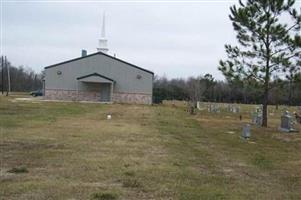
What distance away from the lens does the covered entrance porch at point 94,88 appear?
58.3 meters

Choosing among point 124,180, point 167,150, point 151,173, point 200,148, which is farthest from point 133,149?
point 124,180

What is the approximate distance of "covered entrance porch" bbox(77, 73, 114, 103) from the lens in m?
58.3

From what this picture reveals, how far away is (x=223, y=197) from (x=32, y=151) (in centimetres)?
626

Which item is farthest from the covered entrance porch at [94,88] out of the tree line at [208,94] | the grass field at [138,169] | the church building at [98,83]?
the grass field at [138,169]

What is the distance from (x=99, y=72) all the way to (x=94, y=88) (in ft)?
6.62

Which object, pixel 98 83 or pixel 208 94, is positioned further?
pixel 208 94

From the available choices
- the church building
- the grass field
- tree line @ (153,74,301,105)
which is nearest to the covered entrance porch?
the church building

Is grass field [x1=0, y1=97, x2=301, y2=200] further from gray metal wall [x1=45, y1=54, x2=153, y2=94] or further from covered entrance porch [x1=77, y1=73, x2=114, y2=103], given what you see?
gray metal wall [x1=45, y1=54, x2=153, y2=94]

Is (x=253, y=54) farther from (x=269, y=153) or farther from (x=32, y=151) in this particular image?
(x=32, y=151)

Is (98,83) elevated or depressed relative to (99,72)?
depressed

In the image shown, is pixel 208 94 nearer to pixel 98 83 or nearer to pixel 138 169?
pixel 98 83

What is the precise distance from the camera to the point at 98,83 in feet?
194

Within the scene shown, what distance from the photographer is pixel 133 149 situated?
13367 millimetres

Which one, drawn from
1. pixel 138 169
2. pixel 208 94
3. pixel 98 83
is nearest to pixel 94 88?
pixel 98 83
